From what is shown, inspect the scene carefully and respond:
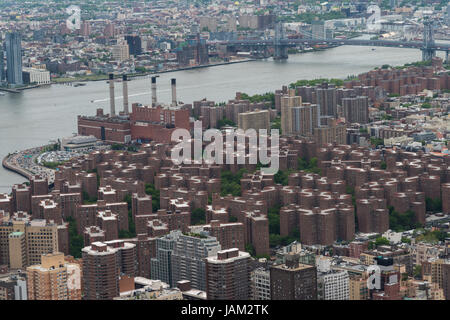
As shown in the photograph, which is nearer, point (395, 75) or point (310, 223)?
point (310, 223)

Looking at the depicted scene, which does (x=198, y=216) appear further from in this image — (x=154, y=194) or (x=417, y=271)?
(x=417, y=271)

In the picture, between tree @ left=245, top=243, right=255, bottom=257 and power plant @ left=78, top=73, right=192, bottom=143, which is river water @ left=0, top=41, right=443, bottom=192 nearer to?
power plant @ left=78, top=73, right=192, bottom=143

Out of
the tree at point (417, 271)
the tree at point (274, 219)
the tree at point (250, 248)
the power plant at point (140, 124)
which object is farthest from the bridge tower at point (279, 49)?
the tree at point (417, 271)

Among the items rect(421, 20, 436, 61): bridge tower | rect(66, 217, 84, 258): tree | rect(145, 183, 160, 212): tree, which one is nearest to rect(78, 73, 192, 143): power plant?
A: rect(145, 183, 160, 212): tree

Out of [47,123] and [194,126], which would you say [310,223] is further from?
[47,123]

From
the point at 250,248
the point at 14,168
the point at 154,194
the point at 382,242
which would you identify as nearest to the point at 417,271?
the point at 382,242
